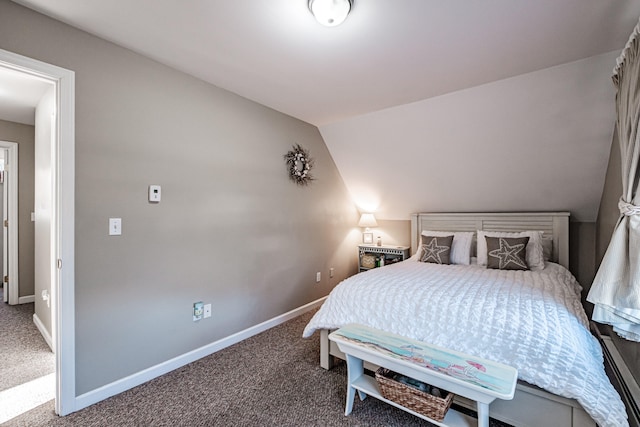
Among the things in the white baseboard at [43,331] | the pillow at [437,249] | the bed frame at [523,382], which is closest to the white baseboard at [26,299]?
the white baseboard at [43,331]

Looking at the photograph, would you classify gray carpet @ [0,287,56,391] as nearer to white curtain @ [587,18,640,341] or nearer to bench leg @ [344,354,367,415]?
bench leg @ [344,354,367,415]

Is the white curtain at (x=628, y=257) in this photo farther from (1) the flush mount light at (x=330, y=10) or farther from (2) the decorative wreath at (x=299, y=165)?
(2) the decorative wreath at (x=299, y=165)

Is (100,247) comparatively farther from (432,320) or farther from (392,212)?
(392,212)

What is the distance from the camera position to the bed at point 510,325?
1.41 m

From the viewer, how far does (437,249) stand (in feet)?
10.9

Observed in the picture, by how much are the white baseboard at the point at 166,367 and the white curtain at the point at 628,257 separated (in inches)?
102

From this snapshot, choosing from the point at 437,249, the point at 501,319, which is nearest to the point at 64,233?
the point at 501,319

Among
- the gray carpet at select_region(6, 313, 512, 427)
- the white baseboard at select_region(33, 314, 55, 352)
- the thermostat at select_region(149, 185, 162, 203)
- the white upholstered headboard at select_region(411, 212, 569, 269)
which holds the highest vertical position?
the thermostat at select_region(149, 185, 162, 203)

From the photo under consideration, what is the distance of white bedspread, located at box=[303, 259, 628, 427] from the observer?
1401 millimetres

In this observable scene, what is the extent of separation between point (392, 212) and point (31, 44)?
3947 mm

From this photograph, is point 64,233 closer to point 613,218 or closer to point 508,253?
point 508,253

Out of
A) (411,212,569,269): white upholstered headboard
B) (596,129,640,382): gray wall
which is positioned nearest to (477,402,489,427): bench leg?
(596,129,640,382): gray wall

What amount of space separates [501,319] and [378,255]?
8.58 ft

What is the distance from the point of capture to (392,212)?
14.3 ft
